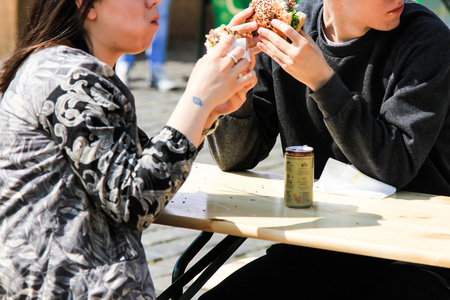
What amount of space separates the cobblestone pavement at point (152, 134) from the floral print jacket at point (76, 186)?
158 cm

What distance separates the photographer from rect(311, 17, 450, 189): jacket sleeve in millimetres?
2193

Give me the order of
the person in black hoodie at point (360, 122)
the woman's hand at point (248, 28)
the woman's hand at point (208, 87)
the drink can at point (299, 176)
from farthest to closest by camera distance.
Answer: the woman's hand at point (248, 28), the person in black hoodie at point (360, 122), the drink can at point (299, 176), the woman's hand at point (208, 87)

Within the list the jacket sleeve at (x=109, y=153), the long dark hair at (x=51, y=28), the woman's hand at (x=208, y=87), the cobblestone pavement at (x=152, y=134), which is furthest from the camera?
the cobblestone pavement at (x=152, y=134)

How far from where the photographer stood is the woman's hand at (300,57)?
2168 mm

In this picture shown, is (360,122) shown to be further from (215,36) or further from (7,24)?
(7,24)

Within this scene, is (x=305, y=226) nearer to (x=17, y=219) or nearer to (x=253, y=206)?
(x=253, y=206)

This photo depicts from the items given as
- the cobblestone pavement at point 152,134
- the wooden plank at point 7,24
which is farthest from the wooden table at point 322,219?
the wooden plank at point 7,24

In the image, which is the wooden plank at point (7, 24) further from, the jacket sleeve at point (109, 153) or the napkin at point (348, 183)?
the jacket sleeve at point (109, 153)

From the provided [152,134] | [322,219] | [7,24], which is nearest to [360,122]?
[322,219]

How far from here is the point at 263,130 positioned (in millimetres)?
2635

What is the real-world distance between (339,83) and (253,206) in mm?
484

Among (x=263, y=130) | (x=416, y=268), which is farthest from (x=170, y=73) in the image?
(x=416, y=268)

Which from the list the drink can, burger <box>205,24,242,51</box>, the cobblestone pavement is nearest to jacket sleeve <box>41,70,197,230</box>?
the drink can

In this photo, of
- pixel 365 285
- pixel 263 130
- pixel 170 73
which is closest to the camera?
pixel 365 285
